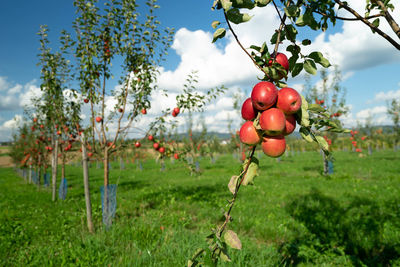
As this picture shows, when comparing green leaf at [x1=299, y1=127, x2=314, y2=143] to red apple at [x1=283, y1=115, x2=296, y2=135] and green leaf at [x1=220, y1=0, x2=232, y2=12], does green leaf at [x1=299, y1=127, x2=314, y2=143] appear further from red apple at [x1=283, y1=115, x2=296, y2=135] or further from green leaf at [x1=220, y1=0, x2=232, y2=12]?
green leaf at [x1=220, y1=0, x2=232, y2=12]

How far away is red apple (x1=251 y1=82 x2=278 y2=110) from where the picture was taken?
0.79 metres

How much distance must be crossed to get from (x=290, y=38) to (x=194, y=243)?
312 centimetres

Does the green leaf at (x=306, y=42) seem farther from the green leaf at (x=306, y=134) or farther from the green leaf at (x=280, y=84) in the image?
the green leaf at (x=306, y=134)

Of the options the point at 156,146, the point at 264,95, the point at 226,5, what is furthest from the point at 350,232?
the point at 226,5

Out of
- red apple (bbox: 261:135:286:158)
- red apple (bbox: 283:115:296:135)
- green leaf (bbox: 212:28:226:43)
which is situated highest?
green leaf (bbox: 212:28:226:43)

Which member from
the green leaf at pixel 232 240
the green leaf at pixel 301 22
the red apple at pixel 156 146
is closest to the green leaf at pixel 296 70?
the green leaf at pixel 301 22

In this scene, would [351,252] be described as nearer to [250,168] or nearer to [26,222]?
[250,168]

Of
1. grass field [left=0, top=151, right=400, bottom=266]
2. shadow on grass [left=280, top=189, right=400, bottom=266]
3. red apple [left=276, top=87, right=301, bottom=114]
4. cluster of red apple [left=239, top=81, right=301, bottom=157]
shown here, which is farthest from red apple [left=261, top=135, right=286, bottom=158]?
shadow on grass [left=280, top=189, right=400, bottom=266]

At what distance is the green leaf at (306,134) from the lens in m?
0.81

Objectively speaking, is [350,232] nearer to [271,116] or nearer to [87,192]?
[271,116]

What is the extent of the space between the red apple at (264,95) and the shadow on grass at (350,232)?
9.30ft

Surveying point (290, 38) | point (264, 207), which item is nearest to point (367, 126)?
point (264, 207)

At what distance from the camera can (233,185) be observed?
84cm

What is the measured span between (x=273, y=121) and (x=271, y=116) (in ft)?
0.06
